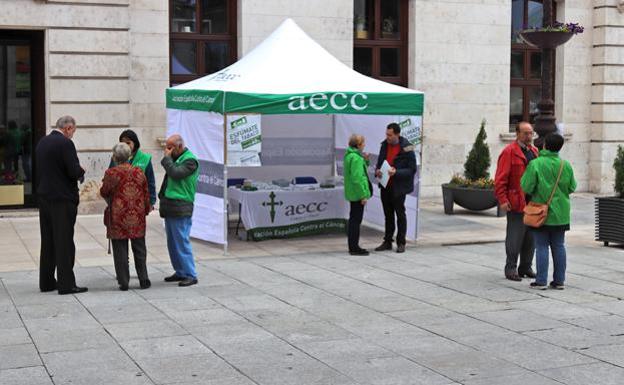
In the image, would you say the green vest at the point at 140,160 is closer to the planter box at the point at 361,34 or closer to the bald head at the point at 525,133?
the bald head at the point at 525,133

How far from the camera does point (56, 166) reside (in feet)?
32.4

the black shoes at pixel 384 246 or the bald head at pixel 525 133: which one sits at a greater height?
the bald head at pixel 525 133

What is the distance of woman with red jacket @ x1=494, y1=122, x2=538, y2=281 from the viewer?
10828 mm

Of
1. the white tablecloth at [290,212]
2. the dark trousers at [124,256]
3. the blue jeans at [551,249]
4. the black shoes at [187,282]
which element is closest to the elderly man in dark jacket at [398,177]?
the white tablecloth at [290,212]

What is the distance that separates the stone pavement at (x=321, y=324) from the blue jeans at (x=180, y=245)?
0.30 metres

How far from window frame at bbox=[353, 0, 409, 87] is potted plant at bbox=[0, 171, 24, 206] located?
7.49m

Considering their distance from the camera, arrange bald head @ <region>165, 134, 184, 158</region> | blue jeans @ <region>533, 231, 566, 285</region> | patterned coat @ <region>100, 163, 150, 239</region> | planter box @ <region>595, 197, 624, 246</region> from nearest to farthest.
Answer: patterned coat @ <region>100, 163, 150, 239</region>
blue jeans @ <region>533, 231, 566, 285</region>
bald head @ <region>165, 134, 184, 158</region>
planter box @ <region>595, 197, 624, 246</region>

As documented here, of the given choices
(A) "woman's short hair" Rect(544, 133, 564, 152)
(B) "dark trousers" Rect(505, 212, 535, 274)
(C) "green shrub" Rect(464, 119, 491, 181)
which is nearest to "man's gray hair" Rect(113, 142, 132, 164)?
(B) "dark trousers" Rect(505, 212, 535, 274)

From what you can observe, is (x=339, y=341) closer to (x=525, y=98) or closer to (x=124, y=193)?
(x=124, y=193)

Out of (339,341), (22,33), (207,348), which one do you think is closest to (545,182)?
(339,341)

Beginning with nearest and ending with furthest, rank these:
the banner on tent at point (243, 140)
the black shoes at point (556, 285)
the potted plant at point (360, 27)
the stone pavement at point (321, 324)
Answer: the stone pavement at point (321, 324), the black shoes at point (556, 285), the banner on tent at point (243, 140), the potted plant at point (360, 27)

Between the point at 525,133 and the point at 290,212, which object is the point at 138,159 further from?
the point at 525,133

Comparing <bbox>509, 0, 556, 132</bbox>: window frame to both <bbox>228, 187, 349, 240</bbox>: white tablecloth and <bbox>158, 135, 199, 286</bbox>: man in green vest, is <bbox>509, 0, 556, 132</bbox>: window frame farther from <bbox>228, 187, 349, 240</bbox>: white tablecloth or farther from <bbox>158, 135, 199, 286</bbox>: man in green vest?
<bbox>158, 135, 199, 286</bbox>: man in green vest

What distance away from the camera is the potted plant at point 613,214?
Result: 44.1 ft
